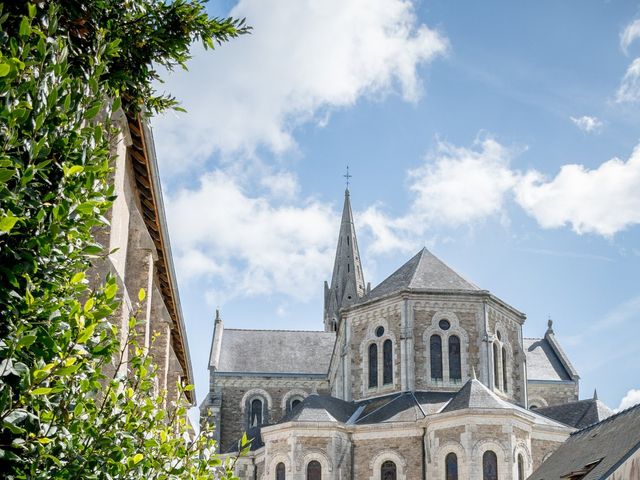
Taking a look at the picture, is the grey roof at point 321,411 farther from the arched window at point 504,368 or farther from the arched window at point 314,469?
the arched window at point 504,368

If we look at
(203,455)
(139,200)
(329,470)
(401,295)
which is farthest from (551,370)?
(203,455)

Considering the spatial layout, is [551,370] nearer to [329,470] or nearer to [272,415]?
[272,415]

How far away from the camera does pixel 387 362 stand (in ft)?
121

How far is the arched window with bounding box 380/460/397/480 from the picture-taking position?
32.4 meters

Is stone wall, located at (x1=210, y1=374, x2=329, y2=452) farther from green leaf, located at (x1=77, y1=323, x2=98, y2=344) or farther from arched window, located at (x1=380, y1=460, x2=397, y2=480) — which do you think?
green leaf, located at (x1=77, y1=323, x2=98, y2=344)

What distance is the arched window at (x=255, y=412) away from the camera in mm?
46469

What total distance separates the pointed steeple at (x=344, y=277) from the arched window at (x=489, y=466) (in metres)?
32.4

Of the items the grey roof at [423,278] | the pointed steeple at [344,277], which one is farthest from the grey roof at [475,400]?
the pointed steeple at [344,277]

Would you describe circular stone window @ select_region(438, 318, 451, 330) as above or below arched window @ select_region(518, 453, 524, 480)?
above

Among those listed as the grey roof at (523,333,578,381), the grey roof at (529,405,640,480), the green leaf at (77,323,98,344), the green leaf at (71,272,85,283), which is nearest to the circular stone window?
the grey roof at (529,405,640,480)

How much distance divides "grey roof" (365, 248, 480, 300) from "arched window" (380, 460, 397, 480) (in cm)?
776

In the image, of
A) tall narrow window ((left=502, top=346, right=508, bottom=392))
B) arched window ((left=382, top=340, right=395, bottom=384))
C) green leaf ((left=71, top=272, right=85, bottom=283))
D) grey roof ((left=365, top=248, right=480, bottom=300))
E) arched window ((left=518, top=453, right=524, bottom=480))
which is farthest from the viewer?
grey roof ((left=365, top=248, right=480, bottom=300))

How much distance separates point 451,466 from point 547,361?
19946 mm

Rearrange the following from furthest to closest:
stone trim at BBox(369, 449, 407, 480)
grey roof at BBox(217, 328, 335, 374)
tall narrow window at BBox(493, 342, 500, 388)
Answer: grey roof at BBox(217, 328, 335, 374)
tall narrow window at BBox(493, 342, 500, 388)
stone trim at BBox(369, 449, 407, 480)
